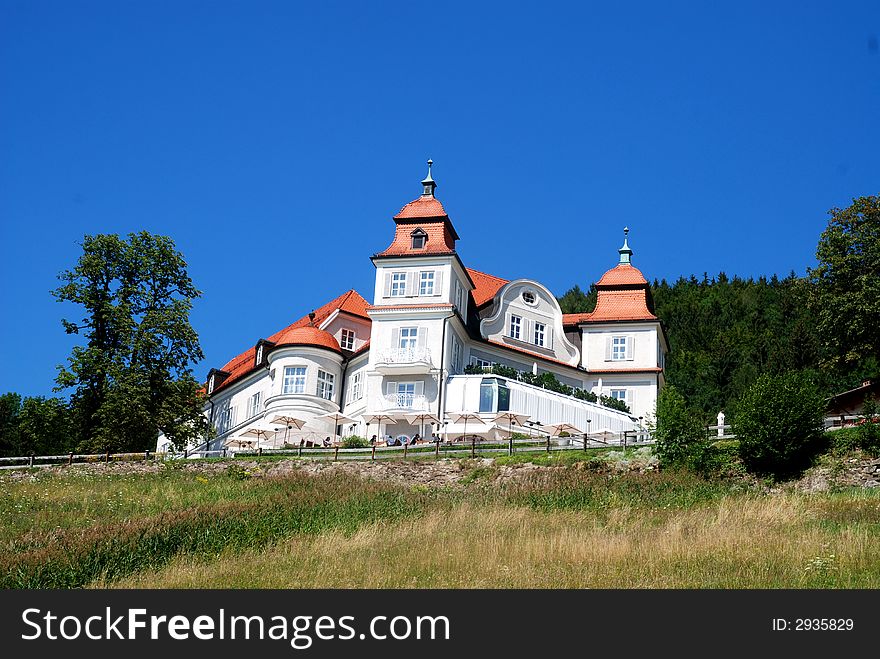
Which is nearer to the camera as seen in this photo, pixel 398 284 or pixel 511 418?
pixel 511 418

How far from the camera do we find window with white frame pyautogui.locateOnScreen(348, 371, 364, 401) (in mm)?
56906

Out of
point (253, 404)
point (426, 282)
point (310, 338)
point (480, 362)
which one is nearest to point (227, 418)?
point (253, 404)

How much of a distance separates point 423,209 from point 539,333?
29.2ft

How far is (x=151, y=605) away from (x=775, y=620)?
31.4 feet

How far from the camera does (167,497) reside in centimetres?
3806

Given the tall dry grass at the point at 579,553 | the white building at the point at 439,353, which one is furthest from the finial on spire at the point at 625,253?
the tall dry grass at the point at 579,553

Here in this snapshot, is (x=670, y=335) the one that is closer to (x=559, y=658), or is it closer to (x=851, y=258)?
(x=851, y=258)

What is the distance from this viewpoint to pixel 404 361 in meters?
54.6

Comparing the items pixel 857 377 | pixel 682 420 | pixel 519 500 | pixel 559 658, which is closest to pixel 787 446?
pixel 682 420

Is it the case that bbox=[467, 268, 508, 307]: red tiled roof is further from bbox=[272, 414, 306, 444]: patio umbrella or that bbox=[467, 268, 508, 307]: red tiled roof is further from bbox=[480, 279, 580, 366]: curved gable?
bbox=[272, 414, 306, 444]: patio umbrella

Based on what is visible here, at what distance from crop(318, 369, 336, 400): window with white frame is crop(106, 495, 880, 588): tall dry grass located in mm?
26249

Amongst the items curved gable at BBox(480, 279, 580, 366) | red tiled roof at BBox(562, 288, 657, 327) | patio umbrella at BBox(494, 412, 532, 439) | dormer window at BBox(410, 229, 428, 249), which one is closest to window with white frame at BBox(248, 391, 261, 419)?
dormer window at BBox(410, 229, 428, 249)

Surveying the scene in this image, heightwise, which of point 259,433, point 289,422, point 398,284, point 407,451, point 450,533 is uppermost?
point 398,284

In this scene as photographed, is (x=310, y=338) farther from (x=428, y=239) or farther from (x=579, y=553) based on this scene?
(x=579, y=553)
